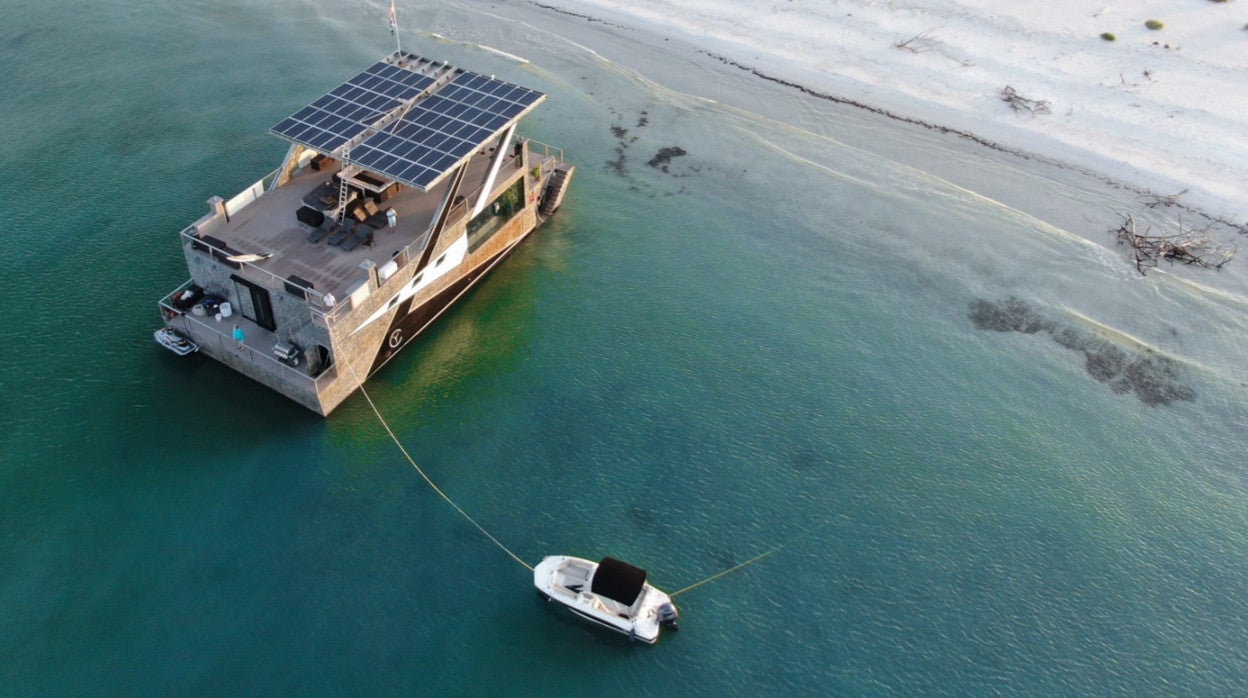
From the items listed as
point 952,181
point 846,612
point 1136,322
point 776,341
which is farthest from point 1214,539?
point 952,181

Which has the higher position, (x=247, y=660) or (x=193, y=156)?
(x=193, y=156)

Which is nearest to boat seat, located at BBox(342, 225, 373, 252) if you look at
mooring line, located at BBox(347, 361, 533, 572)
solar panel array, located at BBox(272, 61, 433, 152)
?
solar panel array, located at BBox(272, 61, 433, 152)

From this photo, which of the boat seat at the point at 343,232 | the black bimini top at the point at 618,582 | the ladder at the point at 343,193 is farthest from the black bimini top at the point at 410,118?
the black bimini top at the point at 618,582

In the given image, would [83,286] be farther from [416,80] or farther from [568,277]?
[568,277]

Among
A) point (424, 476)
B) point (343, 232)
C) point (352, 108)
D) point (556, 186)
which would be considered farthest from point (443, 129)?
point (424, 476)

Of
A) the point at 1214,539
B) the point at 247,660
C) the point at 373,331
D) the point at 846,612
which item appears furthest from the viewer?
the point at 373,331

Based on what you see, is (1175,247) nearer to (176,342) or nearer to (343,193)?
(343,193)
